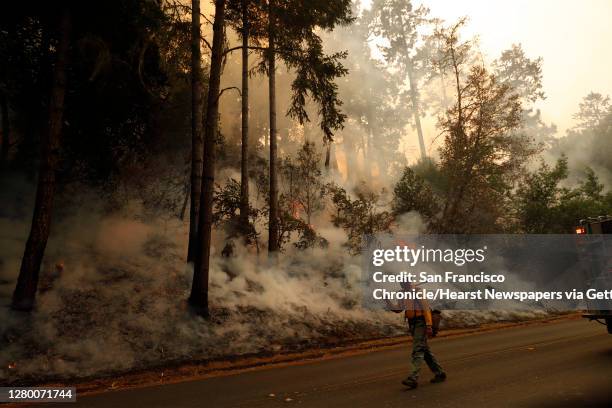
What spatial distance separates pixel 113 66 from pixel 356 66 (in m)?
32.1

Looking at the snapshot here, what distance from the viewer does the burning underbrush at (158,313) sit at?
9.34 m

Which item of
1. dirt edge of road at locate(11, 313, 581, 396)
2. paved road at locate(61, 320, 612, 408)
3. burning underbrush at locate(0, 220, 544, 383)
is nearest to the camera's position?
paved road at locate(61, 320, 612, 408)

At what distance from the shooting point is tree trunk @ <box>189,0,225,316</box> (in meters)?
11.6

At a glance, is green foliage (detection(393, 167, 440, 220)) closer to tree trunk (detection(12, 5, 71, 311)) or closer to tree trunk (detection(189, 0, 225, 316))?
tree trunk (detection(189, 0, 225, 316))

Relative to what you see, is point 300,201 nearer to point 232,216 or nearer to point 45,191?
point 232,216

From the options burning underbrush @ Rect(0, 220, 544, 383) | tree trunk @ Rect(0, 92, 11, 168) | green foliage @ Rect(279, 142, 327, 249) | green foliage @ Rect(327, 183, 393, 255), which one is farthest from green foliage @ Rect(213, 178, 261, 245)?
tree trunk @ Rect(0, 92, 11, 168)

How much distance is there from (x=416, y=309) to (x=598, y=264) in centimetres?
459

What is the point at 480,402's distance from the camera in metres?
5.56

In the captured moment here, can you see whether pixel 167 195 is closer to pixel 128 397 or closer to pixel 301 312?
pixel 301 312

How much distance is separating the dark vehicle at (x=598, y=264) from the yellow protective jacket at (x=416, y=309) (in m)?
4.26

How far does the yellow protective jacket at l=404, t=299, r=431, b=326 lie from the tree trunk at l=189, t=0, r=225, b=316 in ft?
20.3

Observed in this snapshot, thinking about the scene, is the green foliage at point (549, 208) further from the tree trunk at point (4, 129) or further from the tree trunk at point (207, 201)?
the tree trunk at point (4, 129)

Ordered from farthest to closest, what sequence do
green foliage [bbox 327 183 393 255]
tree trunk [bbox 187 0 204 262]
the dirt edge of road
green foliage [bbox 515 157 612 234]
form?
green foliage [bbox 515 157 612 234], green foliage [bbox 327 183 393 255], tree trunk [bbox 187 0 204 262], the dirt edge of road

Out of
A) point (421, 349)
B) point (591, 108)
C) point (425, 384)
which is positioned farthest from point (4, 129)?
point (591, 108)
